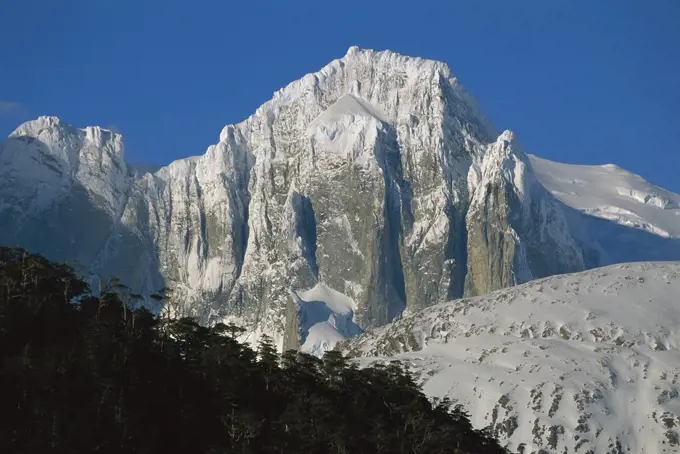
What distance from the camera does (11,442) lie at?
608ft

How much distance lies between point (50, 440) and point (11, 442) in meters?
6.22

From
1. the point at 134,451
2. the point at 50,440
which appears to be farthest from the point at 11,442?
the point at 134,451

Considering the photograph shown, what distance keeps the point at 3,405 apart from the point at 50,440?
12543 millimetres

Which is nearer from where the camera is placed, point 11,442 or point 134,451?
point 11,442

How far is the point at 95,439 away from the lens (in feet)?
642

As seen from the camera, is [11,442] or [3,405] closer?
[11,442]

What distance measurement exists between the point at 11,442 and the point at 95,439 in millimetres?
13240

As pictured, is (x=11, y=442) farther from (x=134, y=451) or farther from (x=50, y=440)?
(x=134, y=451)

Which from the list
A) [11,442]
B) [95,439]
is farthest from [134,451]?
[11,442]

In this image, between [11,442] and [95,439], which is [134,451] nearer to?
[95,439]

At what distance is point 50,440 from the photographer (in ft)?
625

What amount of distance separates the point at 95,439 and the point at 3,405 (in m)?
13.5

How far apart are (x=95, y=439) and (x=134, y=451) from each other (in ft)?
19.6

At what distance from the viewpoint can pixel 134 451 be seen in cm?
19912
